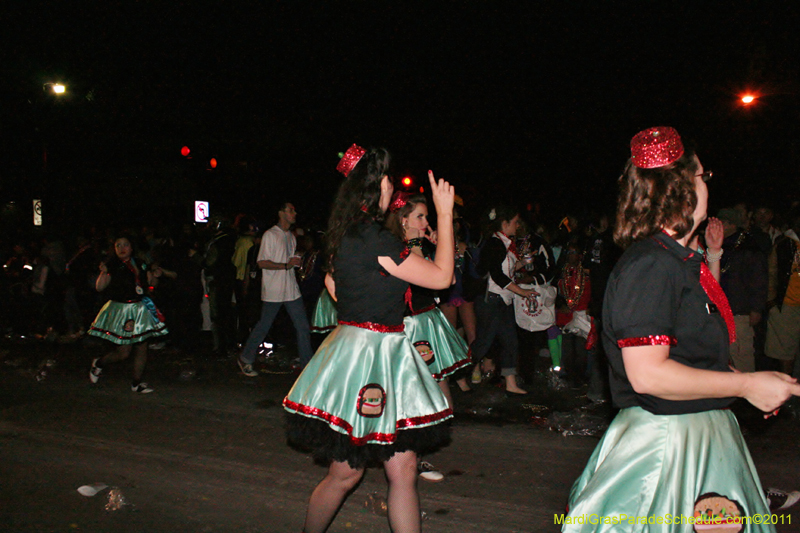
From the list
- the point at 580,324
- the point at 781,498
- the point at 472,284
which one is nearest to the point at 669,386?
the point at 781,498

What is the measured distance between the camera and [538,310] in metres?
7.49

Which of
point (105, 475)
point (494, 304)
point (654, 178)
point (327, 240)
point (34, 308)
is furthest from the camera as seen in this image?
point (34, 308)

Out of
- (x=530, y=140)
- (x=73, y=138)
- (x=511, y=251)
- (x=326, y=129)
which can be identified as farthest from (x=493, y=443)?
(x=73, y=138)

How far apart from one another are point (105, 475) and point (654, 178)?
15.8 feet

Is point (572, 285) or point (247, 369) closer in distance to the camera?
point (572, 285)

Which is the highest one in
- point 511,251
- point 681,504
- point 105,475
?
point 511,251

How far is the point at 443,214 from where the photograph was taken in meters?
3.01

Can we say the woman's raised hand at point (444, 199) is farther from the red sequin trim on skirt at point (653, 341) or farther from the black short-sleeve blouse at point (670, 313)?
the red sequin trim on skirt at point (653, 341)

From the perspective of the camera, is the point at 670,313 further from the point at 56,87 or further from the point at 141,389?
the point at 56,87

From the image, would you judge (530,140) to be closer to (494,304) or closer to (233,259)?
(233,259)

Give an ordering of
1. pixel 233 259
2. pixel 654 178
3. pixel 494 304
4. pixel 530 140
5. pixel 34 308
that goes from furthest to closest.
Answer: pixel 530 140 → pixel 34 308 → pixel 233 259 → pixel 494 304 → pixel 654 178

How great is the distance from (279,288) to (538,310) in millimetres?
3277

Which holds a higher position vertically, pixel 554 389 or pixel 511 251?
pixel 511 251

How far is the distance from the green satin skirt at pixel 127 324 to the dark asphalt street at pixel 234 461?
30.1 inches
